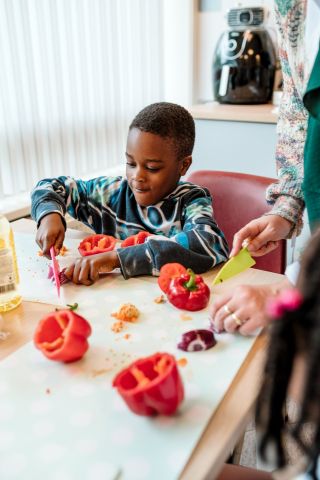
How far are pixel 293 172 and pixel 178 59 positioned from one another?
1.40 meters

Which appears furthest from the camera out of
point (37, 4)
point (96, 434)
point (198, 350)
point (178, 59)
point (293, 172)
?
point (178, 59)

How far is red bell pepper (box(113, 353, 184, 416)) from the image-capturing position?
54 cm

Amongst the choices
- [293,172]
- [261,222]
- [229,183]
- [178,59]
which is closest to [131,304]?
[261,222]

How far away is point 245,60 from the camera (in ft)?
6.35

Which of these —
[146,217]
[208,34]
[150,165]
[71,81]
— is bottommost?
[146,217]

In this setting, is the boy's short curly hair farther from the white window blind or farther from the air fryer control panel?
the air fryer control panel

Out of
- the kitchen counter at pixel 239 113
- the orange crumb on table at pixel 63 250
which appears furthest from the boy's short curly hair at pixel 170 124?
the kitchen counter at pixel 239 113

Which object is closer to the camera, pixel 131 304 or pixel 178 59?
pixel 131 304

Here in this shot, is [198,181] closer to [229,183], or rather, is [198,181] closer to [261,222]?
[229,183]

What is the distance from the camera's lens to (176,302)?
0.81 meters

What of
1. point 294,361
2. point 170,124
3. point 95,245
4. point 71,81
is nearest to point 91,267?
point 95,245

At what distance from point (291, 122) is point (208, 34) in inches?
52.5

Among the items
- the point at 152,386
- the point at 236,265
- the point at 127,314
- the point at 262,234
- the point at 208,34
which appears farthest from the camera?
the point at 208,34

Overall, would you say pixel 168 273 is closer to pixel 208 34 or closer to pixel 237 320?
pixel 237 320
